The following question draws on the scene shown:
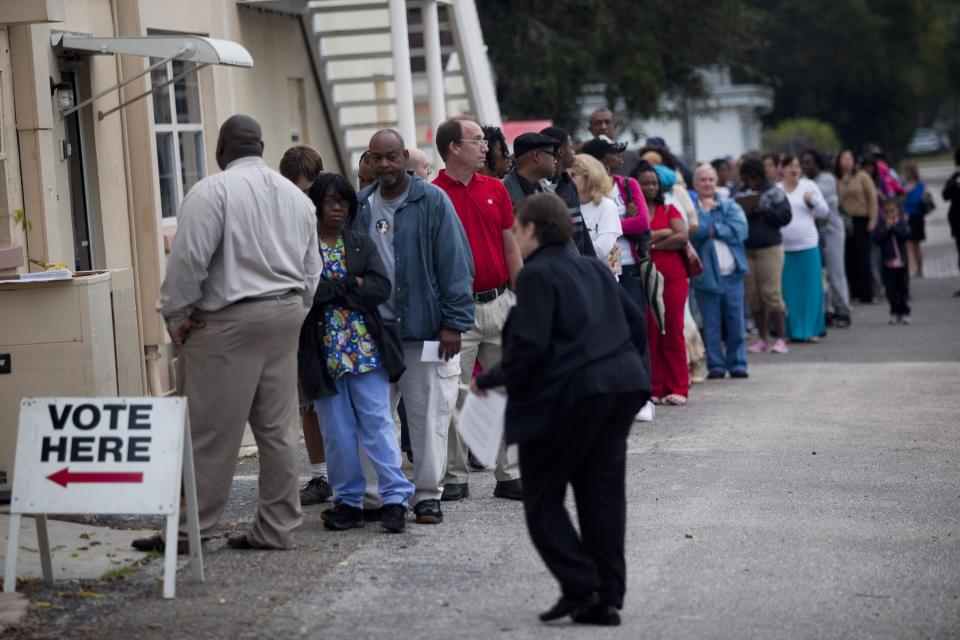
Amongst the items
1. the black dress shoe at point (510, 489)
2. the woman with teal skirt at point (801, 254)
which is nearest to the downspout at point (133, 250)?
the black dress shoe at point (510, 489)

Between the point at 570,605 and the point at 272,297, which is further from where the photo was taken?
the point at 272,297

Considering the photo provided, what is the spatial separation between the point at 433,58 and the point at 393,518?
9552 mm

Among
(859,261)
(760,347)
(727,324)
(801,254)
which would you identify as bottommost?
(760,347)

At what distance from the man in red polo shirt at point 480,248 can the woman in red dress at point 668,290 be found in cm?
417

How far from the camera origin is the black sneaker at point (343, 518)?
793 centimetres

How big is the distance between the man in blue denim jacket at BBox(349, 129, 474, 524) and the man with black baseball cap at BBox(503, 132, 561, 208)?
1154 mm

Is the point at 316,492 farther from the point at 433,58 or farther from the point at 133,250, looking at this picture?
the point at 433,58

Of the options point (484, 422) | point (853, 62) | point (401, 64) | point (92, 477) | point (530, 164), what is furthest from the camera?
point (853, 62)

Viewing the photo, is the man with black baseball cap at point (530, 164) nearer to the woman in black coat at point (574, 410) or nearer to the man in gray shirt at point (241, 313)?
the man in gray shirt at point (241, 313)

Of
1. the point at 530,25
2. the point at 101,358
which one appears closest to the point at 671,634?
the point at 101,358

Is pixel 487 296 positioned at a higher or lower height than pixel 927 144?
lower

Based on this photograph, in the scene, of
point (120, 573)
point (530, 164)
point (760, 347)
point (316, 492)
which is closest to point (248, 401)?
point (120, 573)

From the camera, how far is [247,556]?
735 centimetres

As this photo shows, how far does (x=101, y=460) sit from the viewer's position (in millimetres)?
6562
